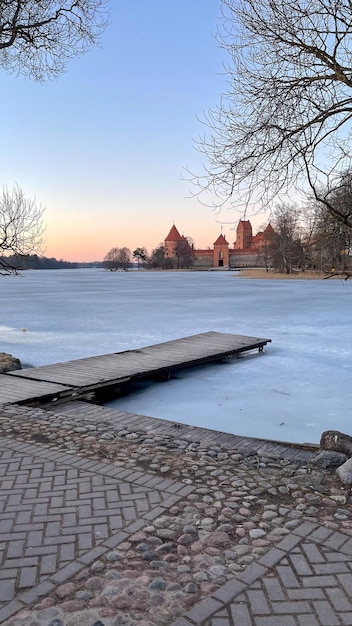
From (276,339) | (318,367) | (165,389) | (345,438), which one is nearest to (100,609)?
(345,438)

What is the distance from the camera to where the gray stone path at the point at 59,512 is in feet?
7.77

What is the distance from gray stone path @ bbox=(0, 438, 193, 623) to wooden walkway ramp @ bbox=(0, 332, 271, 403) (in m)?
2.52

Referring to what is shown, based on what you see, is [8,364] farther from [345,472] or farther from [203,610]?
[203,610]

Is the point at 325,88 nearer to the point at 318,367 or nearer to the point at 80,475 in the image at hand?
the point at 80,475

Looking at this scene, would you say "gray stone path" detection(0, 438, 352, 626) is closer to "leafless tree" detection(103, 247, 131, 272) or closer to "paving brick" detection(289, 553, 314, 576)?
"paving brick" detection(289, 553, 314, 576)

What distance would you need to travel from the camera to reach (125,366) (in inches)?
329

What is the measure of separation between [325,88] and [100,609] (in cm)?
408

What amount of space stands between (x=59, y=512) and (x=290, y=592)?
1.52 meters

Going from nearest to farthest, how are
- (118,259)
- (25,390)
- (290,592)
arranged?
(290,592)
(25,390)
(118,259)

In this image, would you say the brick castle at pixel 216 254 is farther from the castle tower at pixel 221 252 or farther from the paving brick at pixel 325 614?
the paving brick at pixel 325 614

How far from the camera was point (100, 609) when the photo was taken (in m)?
2.12

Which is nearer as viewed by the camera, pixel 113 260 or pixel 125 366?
pixel 125 366

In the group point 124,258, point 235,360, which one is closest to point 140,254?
point 124,258

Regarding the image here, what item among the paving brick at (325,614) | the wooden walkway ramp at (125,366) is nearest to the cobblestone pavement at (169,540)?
the paving brick at (325,614)
